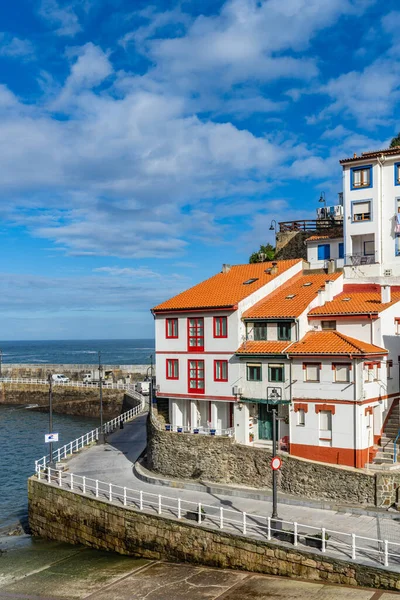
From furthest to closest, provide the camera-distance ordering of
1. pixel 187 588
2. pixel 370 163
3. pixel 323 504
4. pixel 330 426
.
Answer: pixel 370 163, pixel 330 426, pixel 323 504, pixel 187 588

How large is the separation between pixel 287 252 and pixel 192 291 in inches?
922

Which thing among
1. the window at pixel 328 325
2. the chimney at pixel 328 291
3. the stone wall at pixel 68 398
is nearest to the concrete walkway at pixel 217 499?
the window at pixel 328 325

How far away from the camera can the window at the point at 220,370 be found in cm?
3528

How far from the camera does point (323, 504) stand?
93.8 feet

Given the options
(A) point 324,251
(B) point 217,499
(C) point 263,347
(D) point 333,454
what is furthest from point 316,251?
(B) point 217,499

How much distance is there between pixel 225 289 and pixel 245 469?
11.6 metres

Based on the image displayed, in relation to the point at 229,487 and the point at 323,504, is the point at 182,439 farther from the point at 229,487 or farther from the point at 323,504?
the point at 323,504

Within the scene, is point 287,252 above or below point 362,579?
A: above

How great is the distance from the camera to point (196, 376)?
3669cm

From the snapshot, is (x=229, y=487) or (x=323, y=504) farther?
(x=229, y=487)

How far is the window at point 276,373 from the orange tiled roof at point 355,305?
13.4 feet

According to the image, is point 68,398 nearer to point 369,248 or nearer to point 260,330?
point 369,248

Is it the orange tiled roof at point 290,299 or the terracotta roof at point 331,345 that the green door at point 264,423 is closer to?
the terracotta roof at point 331,345

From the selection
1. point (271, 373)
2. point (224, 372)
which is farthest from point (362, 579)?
point (224, 372)
